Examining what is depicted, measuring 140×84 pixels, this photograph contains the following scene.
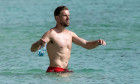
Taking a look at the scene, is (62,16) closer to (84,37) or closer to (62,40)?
(62,40)

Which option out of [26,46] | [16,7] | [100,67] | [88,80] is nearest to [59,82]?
[88,80]

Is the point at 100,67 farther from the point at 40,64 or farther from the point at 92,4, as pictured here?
the point at 92,4

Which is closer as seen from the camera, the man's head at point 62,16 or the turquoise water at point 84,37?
the man's head at point 62,16

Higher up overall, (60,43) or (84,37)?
(60,43)

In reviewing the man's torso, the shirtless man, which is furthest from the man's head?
the man's torso

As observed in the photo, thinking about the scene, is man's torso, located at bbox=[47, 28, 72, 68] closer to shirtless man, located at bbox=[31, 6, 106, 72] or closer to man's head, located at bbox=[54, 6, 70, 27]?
shirtless man, located at bbox=[31, 6, 106, 72]

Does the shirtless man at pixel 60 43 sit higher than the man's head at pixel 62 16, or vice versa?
the man's head at pixel 62 16

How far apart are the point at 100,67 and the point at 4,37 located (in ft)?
23.1

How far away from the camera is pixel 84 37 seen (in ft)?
57.3

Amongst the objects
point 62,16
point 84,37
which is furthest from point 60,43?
point 84,37

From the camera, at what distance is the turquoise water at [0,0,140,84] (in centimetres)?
999

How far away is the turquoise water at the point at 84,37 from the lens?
9.99 metres

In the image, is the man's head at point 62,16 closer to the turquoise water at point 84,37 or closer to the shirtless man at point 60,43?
the shirtless man at point 60,43

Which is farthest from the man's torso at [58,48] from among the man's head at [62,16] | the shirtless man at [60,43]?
the man's head at [62,16]
